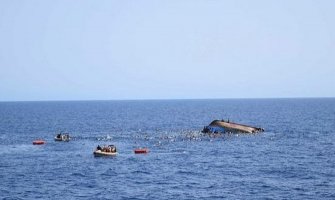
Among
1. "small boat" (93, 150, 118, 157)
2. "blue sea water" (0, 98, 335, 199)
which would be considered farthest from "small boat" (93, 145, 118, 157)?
"blue sea water" (0, 98, 335, 199)

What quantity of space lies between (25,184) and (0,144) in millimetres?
50943

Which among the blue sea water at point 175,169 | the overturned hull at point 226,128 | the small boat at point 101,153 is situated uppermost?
the overturned hull at point 226,128

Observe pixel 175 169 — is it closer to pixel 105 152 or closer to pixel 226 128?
pixel 105 152

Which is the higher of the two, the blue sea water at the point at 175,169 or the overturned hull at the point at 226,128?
the overturned hull at the point at 226,128

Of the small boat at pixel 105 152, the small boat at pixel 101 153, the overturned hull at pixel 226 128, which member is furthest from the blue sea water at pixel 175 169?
the overturned hull at pixel 226 128

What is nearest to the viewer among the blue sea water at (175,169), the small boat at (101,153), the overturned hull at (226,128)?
the blue sea water at (175,169)

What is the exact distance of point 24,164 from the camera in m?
84.4

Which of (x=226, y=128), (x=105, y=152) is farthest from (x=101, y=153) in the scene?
(x=226, y=128)

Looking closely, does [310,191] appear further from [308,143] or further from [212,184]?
[308,143]

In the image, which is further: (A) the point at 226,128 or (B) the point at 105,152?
(A) the point at 226,128

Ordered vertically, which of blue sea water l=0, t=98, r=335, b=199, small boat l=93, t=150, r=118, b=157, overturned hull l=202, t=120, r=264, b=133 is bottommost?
blue sea water l=0, t=98, r=335, b=199

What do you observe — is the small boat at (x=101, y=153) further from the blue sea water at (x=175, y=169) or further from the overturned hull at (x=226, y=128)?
the overturned hull at (x=226, y=128)

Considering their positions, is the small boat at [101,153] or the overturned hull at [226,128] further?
the overturned hull at [226,128]

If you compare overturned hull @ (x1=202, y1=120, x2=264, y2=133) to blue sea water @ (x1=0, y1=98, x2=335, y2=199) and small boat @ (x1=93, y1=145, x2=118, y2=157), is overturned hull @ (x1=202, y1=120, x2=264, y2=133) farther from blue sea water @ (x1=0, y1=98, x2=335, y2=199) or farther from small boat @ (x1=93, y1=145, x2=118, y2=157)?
small boat @ (x1=93, y1=145, x2=118, y2=157)
